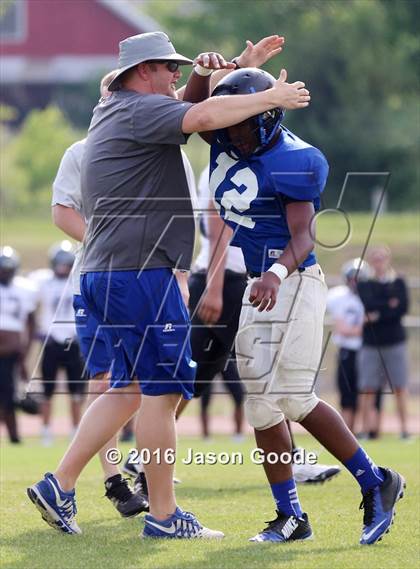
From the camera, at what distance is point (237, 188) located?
5.23 m

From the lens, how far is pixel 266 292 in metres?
4.94

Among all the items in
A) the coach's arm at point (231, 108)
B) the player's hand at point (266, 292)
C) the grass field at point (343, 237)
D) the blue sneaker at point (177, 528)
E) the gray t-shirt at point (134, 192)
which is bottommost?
the grass field at point (343, 237)

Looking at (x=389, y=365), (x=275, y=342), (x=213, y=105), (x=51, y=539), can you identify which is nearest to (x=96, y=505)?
(x=51, y=539)

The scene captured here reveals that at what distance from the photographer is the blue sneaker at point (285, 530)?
17.1 feet

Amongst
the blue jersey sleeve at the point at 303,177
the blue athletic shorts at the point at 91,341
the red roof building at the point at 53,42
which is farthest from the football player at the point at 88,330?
the red roof building at the point at 53,42

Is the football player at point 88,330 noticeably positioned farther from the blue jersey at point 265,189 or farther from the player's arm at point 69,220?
the blue jersey at point 265,189

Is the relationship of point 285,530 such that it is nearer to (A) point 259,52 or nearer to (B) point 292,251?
(B) point 292,251

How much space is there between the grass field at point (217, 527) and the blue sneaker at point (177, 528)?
9 cm

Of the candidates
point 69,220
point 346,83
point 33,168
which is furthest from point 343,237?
point 69,220

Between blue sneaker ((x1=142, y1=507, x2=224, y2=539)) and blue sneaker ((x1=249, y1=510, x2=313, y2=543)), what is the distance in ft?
0.67

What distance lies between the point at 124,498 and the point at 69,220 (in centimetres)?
144

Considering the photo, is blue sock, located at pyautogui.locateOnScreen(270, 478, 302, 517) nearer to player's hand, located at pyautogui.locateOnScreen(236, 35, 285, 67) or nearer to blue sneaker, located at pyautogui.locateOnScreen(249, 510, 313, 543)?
blue sneaker, located at pyautogui.locateOnScreen(249, 510, 313, 543)

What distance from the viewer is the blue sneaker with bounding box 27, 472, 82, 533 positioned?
5289mm

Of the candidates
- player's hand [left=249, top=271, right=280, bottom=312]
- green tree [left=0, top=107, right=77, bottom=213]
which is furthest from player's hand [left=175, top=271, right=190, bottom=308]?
green tree [left=0, top=107, right=77, bottom=213]
